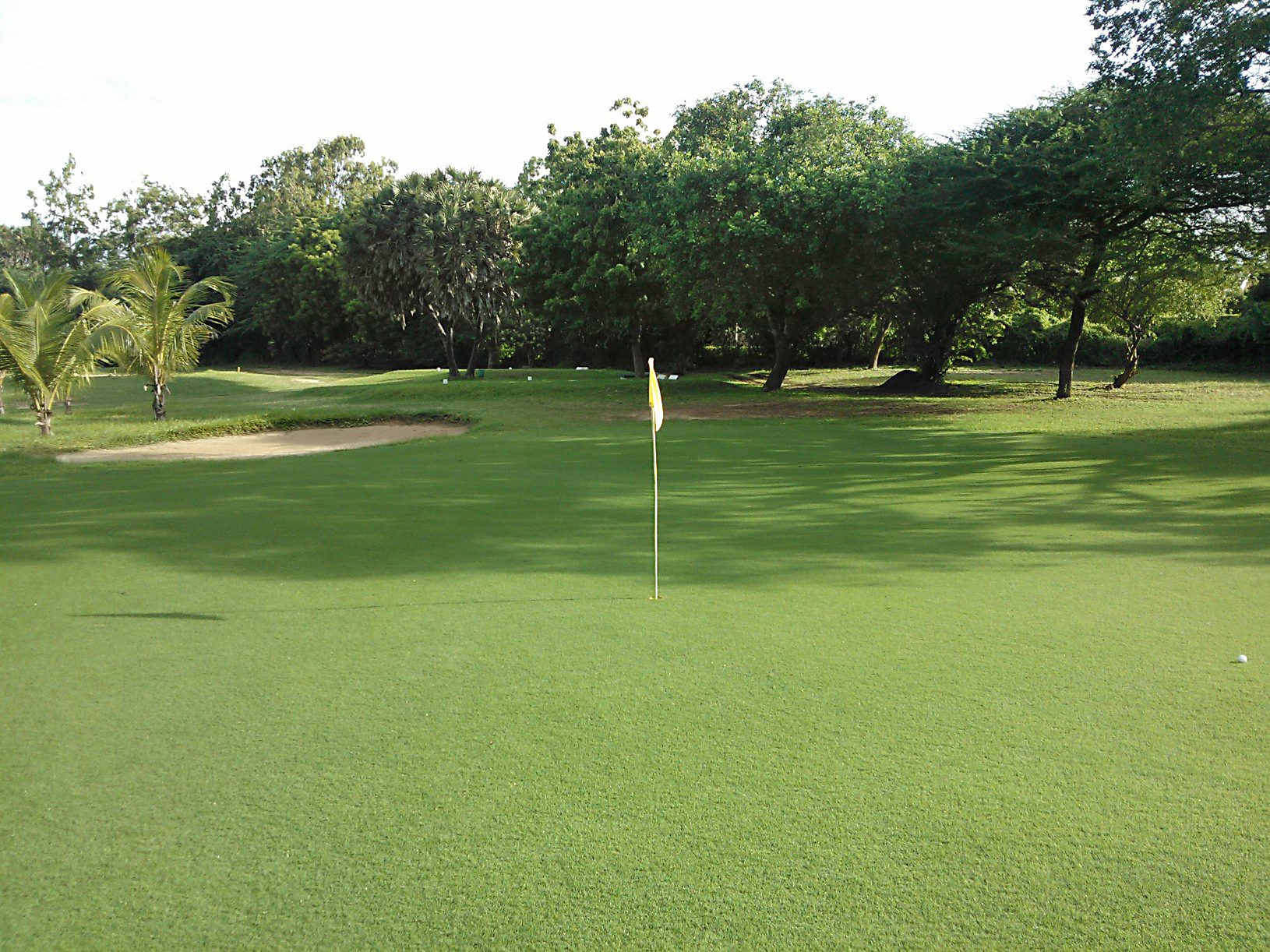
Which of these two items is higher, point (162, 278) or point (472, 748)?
point (162, 278)

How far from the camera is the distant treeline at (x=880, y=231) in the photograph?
16203 mm

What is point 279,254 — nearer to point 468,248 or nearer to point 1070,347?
point 468,248

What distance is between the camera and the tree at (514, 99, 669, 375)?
2994 cm

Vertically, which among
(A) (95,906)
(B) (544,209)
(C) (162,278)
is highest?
(B) (544,209)

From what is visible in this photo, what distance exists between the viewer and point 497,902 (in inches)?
128

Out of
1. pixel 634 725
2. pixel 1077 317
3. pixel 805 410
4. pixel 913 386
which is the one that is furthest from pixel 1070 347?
pixel 634 725

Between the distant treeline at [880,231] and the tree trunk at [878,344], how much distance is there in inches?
10.0

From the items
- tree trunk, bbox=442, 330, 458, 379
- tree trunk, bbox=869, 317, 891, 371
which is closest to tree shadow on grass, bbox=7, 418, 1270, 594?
tree trunk, bbox=442, 330, 458, 379

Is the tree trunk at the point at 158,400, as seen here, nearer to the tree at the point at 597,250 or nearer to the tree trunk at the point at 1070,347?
the tree at the point at 597,250

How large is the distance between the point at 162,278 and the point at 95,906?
801 inches

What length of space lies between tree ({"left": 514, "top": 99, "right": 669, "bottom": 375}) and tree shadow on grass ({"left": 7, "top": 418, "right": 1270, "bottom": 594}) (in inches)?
589

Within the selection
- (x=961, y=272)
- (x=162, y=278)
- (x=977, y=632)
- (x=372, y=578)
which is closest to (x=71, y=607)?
(x=372, y=578)

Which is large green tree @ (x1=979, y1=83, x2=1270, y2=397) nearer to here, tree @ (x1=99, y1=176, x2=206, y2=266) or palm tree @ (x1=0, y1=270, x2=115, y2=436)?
palm tree @ (x1=0, y1=270, x2=115, y2=436)

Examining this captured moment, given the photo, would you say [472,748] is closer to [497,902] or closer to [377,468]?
[497,902]
